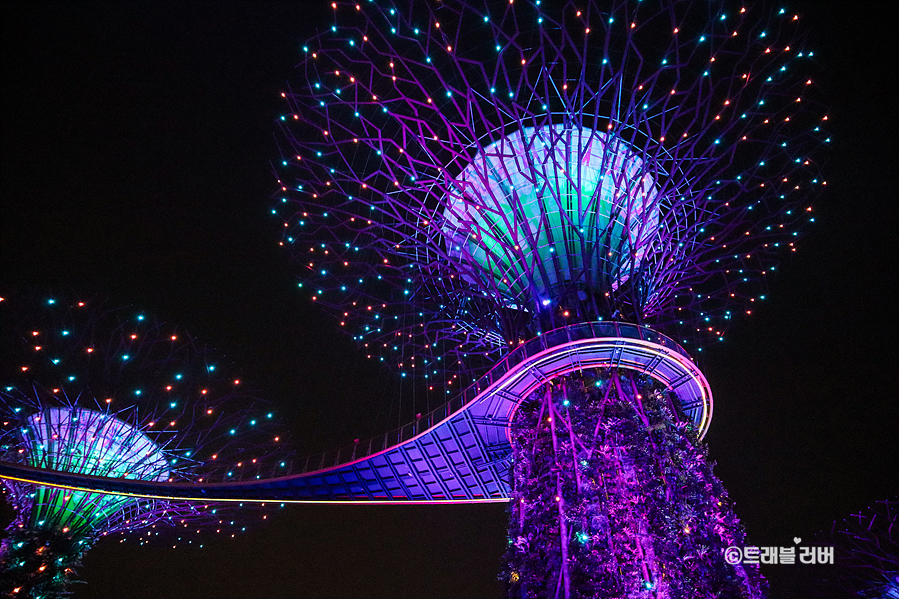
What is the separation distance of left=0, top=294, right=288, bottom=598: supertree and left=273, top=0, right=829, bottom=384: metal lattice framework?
7.30 meters

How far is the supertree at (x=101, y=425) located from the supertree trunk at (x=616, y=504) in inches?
534

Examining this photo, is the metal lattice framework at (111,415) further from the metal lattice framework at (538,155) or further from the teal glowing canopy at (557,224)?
the teal glowing canopy at (557,224)

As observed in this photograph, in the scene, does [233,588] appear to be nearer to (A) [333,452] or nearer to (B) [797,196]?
(A) [333,452]

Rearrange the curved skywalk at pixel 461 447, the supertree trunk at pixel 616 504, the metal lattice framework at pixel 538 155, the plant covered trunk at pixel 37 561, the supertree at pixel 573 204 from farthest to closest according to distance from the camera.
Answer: the plant covered trunk at pixel 37 561 → the curved skywalk at pixel 461 447 → the metal lattice framework at pixel 538 155 → the supertree at pixel 573 204 → the supertree trunk at pixel 616 504

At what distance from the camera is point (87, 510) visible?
21.4m

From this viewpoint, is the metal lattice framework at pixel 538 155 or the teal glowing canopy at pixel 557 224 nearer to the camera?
the metal lattice framework at pixel 538 155

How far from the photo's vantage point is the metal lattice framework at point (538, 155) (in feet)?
46.5

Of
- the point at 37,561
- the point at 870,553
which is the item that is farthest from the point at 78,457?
the point at 870,553

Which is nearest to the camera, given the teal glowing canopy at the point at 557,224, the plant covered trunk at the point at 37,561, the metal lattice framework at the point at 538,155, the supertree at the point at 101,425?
the metal lattice framework at the point at 538,155

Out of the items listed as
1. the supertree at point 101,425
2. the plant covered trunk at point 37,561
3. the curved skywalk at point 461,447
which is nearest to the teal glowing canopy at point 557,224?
the curved skywalk at point 461,447

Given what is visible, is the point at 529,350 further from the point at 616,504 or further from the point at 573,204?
the point at 573,204

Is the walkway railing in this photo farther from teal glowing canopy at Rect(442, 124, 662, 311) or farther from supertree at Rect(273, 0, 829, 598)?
teal glowing canopy at Rect(442, 124, 662, 311)

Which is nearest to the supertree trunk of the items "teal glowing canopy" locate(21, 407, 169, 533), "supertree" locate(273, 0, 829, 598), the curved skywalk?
"supertree" locate(273, 0, 829, 598)

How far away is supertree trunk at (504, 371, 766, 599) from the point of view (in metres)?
12.0
